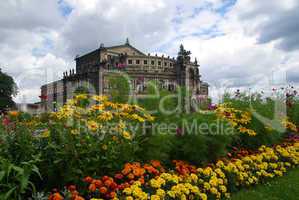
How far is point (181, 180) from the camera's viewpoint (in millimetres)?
4828

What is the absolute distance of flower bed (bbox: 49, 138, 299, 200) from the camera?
4102 mm

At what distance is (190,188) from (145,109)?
6.71 ft

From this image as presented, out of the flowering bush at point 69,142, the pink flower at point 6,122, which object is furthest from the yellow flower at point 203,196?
the pink flower at point 6,122

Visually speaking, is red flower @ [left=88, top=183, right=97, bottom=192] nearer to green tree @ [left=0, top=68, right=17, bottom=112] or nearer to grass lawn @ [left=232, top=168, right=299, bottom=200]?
grass lawn @ [left=232, top=168, right=299, bottom=200]

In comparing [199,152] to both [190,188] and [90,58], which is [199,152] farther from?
[90,58]

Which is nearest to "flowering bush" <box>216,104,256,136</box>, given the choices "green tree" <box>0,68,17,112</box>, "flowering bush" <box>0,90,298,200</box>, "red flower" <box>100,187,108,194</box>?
"flowering bush" <box>0,90,298,200</box>

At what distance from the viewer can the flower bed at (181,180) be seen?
161 inches

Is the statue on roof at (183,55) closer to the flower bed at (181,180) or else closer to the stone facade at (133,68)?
the stone facade at (133,68)

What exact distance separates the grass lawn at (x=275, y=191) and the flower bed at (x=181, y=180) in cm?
16

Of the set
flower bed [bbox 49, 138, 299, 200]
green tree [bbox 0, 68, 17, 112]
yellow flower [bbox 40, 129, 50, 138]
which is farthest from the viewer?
green tree [bbox 0, 68, 17, 112]

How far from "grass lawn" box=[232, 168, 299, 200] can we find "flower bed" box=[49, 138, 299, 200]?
163 millimetres

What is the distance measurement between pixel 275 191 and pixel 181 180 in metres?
1.93

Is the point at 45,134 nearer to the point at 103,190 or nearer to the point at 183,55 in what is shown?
the point at 103,190

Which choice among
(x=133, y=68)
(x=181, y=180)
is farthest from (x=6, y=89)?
(x=181, y=180)
